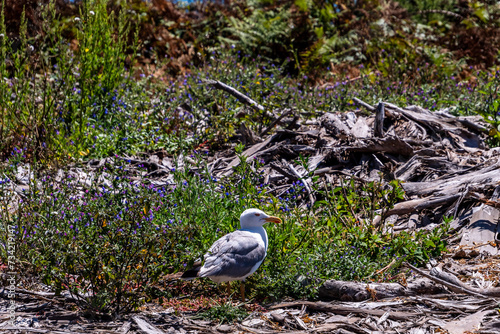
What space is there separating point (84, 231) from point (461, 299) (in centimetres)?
283

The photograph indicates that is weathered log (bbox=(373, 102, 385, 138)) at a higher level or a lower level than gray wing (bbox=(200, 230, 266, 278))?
higher

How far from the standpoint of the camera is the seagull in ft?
12.1

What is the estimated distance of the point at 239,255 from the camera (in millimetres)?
3715

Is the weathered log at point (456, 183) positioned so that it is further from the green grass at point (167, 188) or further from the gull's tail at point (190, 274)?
the gull's tail at point (190, 274)

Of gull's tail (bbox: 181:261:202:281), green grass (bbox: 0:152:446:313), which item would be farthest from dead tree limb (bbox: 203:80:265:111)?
gull's tail (bbox: 181:261:202:281)

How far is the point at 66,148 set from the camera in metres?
6.54

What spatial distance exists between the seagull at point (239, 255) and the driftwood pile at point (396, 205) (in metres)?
0.33

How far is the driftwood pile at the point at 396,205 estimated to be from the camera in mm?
3508

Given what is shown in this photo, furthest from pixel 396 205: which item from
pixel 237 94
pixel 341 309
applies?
pixel 237 94

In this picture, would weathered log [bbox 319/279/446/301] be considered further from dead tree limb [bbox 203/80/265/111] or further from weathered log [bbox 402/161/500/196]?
dead tree limb [bbox 203/80/265/111]

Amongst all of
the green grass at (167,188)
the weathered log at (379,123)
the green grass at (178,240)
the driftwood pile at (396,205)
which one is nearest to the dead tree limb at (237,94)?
the driftwood pile at (396,205)

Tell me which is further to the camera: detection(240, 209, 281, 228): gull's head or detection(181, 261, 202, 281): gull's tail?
detection(240, 209, 281, 228): gull's head

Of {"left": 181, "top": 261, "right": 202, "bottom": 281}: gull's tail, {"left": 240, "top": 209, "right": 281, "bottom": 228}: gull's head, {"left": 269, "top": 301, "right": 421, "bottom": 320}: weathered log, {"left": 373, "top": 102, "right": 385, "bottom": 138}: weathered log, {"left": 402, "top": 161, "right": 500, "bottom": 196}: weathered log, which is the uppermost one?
{"left": 373, "top": 102, "right": 385, "bottom": 138}: weathered log

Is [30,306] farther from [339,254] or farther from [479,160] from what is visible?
[479,160]
